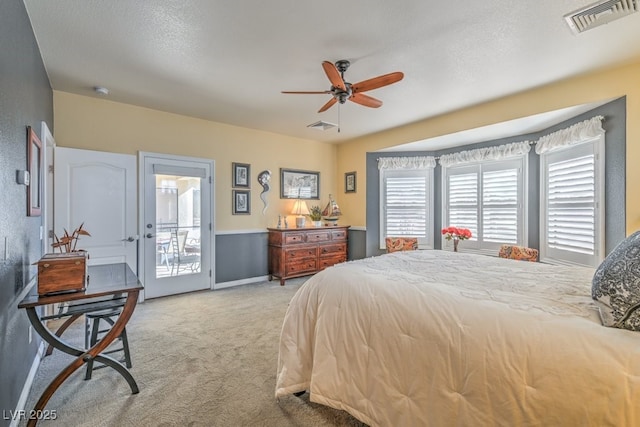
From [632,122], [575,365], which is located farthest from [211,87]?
[632,122]

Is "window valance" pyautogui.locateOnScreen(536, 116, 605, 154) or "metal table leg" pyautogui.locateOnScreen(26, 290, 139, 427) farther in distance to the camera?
"window valance" pyautogui.locateOnScreen(536, 116, 605, 154)

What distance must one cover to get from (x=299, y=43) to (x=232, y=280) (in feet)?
12.1

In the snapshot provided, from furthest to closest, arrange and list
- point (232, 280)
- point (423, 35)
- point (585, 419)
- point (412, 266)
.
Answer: point (232, 280) → point (423, 35) → point (412, 266) → point (585, 419)

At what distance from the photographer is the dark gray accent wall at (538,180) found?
276 centimetres

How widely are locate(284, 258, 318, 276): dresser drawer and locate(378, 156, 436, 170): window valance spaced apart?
2.16 meters

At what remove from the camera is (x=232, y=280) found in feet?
15.8

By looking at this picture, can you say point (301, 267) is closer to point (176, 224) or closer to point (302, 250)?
point (302, 250)

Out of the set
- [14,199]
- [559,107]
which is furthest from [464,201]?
[14,199]

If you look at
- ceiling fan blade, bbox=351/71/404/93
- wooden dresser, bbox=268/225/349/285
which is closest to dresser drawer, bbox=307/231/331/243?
wooden dresser, bbox=268/225/349/285

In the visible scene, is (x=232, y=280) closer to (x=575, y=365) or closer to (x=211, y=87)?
(x=211, y=87)

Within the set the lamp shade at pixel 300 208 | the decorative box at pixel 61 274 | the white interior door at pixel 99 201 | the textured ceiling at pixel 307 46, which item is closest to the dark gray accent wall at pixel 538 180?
the textured ceiling at pixel 307 46

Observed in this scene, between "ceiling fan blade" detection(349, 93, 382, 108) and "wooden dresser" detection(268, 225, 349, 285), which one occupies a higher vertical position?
"ceiling fan blade" detection(349, 93, 382, 108)

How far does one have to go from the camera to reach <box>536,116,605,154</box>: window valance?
2988 mm

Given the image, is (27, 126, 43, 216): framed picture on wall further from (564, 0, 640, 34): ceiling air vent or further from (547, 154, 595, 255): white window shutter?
(547, 154, 595, 255): white window shutter
